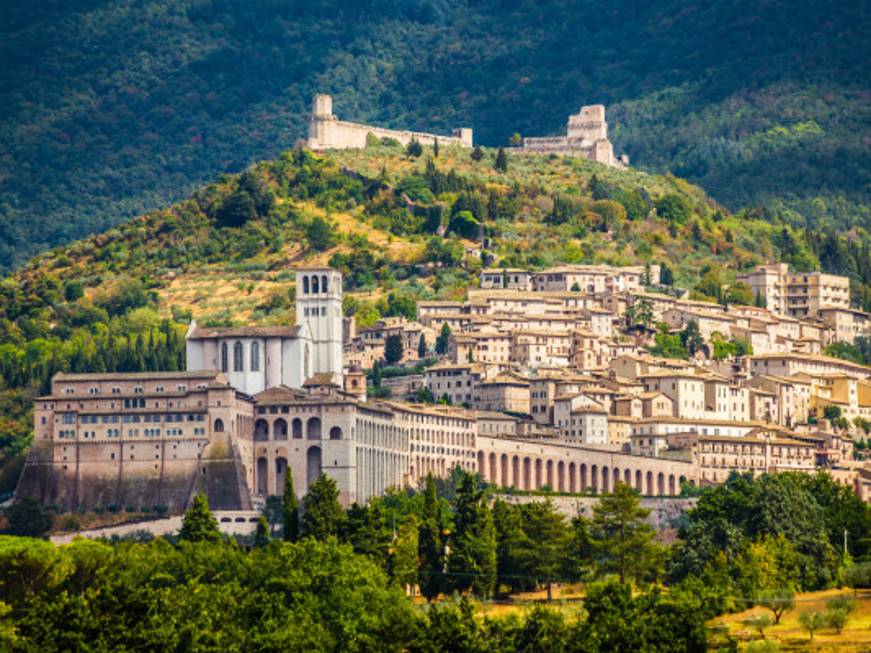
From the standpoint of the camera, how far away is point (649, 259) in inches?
7672

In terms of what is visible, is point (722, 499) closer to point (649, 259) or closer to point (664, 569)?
point (664, 569)

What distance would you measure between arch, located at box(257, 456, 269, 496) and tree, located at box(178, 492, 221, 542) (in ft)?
51.7

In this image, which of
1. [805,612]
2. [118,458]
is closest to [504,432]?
[118,458]

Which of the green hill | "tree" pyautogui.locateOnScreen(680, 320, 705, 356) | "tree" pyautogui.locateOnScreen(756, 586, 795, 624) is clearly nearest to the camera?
"tree" pyautogui.locateOnScreen(756, 586, 795, 624)

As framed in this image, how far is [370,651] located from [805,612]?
64.5 ft

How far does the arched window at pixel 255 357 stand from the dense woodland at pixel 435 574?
13.2 metres

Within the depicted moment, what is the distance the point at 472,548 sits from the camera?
114m

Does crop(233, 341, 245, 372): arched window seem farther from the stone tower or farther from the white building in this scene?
the stone tower

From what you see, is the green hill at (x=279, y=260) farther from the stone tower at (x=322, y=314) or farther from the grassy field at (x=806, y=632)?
the grassy field at (x=806, y=632)

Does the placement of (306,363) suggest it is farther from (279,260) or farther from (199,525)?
(279,260)

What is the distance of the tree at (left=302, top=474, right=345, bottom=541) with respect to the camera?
11406cm

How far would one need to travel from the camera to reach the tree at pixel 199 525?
115750 millimetres

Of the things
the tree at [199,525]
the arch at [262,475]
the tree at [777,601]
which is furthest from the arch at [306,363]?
the tree at [777,601]

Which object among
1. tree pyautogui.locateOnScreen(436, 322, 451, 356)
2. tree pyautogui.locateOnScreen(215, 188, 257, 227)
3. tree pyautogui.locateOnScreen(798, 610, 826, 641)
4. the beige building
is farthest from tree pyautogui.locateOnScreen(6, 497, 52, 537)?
tree pyautogui.locateOnScreen(215, 188, 257, 227)
